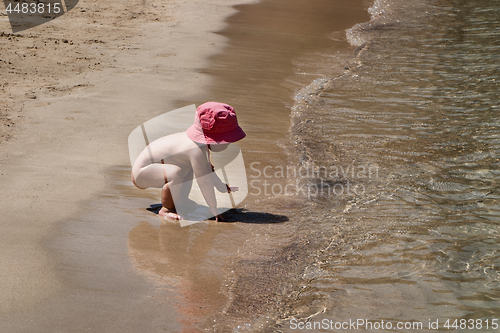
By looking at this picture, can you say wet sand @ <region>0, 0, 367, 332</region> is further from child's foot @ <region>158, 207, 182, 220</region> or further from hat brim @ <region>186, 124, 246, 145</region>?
hat brim @ <region>186, 124, 246, 145</region>

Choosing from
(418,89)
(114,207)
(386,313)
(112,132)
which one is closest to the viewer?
(386,313)

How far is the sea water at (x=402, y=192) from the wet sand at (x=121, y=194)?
0.89 ft

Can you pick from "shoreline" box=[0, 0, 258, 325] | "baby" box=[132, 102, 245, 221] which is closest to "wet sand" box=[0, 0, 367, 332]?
"shoreline" box=[0, 0, 258, 325]

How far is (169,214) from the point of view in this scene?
3445 mm

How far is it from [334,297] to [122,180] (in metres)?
2.01

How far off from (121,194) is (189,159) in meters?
0.71

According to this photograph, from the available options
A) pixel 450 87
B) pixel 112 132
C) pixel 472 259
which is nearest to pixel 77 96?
pixel 112 132

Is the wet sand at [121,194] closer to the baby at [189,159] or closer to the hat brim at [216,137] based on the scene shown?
the baby at [189,159]

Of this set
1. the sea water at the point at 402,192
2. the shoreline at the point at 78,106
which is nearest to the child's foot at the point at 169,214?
the shoreline at the point at 78,106

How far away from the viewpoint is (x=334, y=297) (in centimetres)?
277

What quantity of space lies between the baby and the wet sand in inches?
9.0

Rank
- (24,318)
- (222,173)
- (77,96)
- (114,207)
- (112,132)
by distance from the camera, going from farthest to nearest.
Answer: (77,96), (112,132), (222,173), (114,207), (24,318)

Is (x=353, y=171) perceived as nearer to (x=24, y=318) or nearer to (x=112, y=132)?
(x=112, y=132)

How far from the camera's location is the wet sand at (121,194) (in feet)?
8.50
